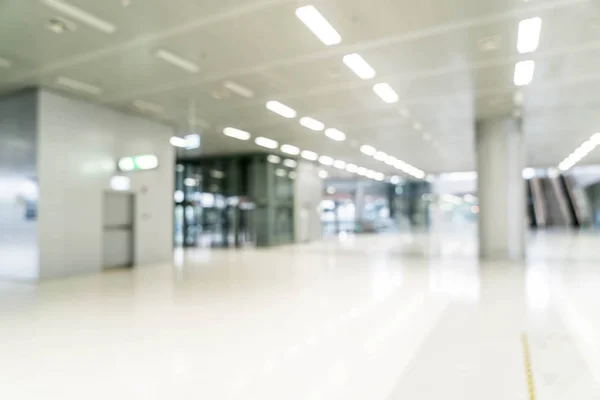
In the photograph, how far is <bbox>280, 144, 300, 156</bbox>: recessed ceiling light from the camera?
16911 mm

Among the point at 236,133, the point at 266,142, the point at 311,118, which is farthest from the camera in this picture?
the point at 266,142

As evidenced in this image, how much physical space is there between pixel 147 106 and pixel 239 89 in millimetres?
2954

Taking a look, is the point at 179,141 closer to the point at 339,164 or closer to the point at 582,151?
the point at 339,164

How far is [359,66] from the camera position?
7875mm

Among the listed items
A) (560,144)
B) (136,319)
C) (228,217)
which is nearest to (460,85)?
(136,319)

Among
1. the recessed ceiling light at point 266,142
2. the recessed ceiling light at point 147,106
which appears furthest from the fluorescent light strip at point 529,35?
the recessed ceiling light at point 266,142

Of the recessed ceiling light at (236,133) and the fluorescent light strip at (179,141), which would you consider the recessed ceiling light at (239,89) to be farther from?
the fluorescent light strip at (179,141)

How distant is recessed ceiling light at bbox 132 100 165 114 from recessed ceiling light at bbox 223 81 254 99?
98.0 inches

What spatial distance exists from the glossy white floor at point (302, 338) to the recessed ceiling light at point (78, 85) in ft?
14.1

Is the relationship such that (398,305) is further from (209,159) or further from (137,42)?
(209,159)

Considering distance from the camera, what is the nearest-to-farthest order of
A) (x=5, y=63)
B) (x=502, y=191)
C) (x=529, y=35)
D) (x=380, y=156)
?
(x=529, y=35) < (x=5, y=63) < (x=502, y=191) < (x=380, y=156)

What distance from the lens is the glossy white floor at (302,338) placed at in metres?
3.27

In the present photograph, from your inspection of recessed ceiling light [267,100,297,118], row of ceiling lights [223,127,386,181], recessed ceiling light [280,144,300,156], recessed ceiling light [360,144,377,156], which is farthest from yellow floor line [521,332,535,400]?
recessed ceiling light [280,144,300,156]

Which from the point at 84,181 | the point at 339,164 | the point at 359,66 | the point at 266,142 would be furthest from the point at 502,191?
the point at 84,181
